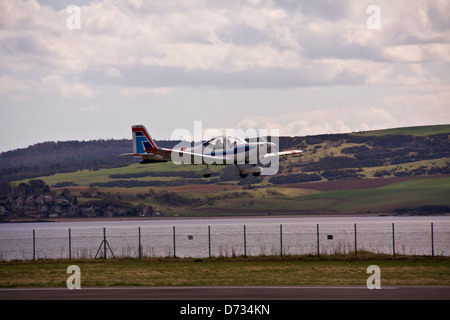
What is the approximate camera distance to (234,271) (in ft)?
179

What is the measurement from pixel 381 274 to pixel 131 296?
18.3 metres

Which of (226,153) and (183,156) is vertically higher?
(226,153)

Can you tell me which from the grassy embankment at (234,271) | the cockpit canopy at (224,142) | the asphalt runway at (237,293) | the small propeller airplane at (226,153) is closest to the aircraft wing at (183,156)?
the small propeller airplane at (226,153)

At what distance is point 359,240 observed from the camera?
105625 mm

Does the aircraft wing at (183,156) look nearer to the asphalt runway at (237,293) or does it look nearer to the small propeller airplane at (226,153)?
the small propeller airplane at (226,153)

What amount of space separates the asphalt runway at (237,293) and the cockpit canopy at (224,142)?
13.3 metres

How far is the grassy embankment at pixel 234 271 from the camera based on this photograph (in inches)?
1905

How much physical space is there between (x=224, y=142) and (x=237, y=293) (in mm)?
16300

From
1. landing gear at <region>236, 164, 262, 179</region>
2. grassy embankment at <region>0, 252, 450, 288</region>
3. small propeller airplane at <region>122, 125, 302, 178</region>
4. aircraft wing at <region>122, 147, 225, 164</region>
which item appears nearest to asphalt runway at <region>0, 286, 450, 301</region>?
grassy embankment at <region>0, 252, 450, 288</region>

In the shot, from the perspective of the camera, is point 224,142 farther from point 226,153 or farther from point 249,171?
point 249,171

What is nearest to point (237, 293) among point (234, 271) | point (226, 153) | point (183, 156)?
point (234, 271)

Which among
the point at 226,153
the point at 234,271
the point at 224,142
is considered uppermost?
the point at 224,142
